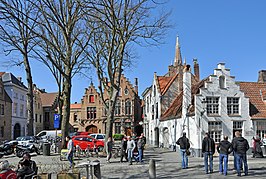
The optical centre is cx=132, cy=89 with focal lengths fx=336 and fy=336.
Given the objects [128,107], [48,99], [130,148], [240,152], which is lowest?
[130,148]

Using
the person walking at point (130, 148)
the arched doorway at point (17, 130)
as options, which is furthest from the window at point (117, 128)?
the person walking at point (130, 148)

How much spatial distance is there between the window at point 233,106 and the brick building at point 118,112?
114 feet

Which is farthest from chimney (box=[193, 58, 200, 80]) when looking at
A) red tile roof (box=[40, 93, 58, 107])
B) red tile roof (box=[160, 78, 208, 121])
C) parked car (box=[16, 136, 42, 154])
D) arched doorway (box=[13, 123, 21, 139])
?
red tile roof (box=[40, 93, 58, 107])

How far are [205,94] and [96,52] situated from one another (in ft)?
30.4

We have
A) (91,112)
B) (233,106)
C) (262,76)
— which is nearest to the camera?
(233,106)

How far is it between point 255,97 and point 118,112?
3508 centimetres

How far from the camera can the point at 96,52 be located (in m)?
27.1

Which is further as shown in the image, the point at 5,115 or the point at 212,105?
the point at 5,115

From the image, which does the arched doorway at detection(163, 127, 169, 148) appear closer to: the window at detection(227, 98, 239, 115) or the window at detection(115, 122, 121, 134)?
the window at detection(227, 98, 239, 115)

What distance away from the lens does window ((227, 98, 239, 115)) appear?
26.8 m

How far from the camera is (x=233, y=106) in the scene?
26922 mm

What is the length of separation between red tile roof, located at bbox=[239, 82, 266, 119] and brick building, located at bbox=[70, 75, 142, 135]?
32175 millimetres

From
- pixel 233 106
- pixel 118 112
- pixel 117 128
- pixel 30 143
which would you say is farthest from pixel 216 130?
pixel 118 112

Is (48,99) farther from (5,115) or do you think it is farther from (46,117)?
(5,115)
